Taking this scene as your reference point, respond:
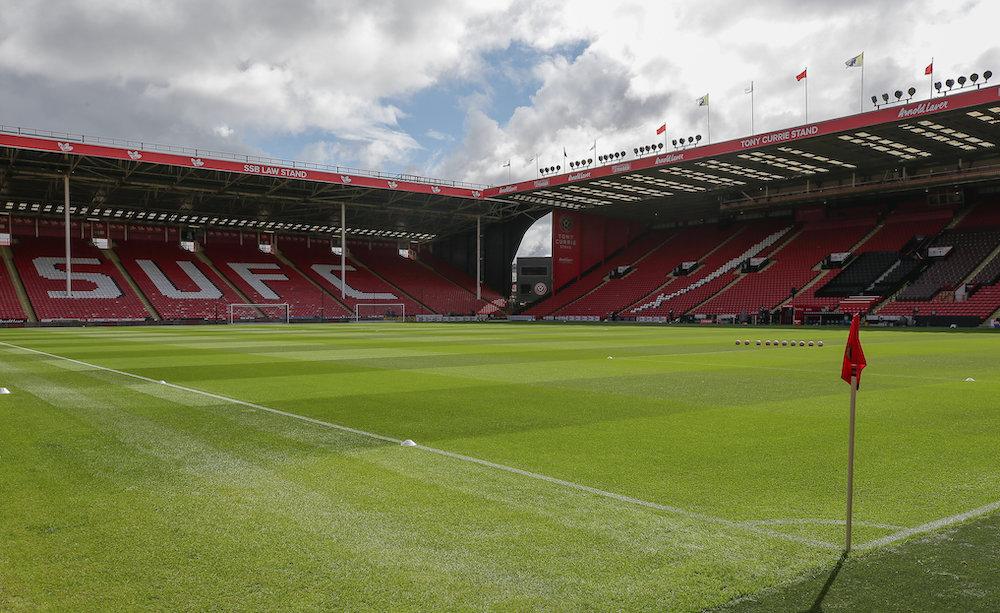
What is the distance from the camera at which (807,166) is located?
5072 centimetres


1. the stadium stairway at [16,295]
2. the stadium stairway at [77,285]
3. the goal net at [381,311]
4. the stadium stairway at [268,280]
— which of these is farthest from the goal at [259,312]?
the stadium stairway at [16,295]

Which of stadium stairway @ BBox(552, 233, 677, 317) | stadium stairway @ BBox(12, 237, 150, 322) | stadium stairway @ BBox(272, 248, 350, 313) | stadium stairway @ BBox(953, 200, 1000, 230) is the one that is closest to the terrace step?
stadium stairway @ BBox(272, 248, 350, 313)

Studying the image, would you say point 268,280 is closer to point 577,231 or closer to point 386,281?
point 386,281

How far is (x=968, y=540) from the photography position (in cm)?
435

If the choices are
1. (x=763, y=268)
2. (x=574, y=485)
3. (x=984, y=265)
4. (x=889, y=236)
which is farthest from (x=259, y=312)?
(x=574, y=485)

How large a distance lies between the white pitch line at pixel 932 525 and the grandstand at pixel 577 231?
37.4m

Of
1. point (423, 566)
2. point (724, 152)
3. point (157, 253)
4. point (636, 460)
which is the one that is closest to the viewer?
point (423, 566)

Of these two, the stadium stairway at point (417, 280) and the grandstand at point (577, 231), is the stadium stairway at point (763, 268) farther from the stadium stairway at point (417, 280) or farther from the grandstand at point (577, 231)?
the stadium stairway at point (417, 280)

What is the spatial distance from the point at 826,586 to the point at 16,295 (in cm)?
6112

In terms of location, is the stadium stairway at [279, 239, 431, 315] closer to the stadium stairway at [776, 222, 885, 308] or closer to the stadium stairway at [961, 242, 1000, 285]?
the stadium stairway at [776, 222, 885, 308]

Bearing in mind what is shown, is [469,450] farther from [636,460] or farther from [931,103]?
[931,103]

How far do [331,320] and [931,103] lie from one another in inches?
1815

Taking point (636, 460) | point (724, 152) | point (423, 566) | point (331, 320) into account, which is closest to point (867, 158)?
point (724, 152)

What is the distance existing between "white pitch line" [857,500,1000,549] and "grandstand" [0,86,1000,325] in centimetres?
3739
